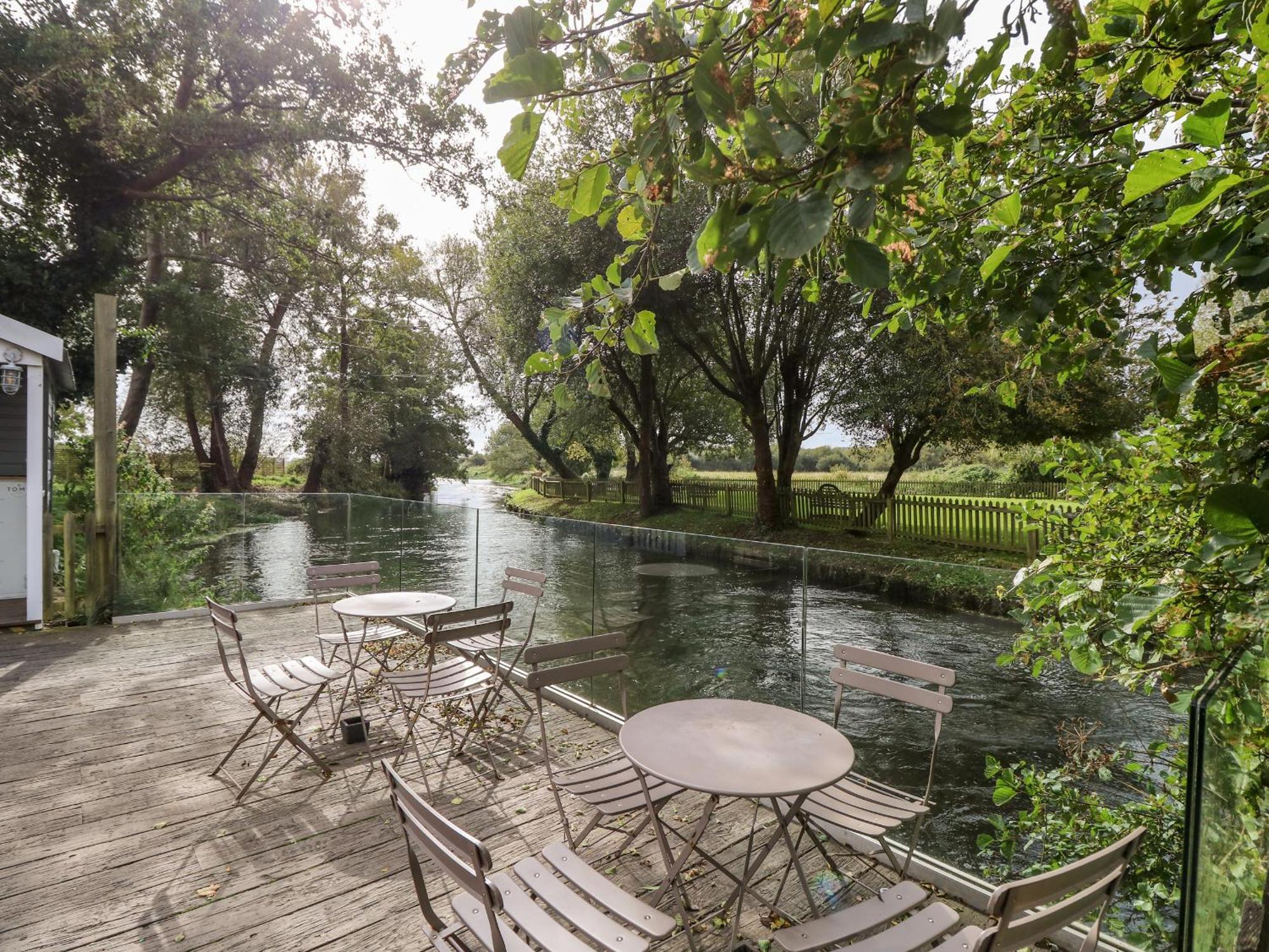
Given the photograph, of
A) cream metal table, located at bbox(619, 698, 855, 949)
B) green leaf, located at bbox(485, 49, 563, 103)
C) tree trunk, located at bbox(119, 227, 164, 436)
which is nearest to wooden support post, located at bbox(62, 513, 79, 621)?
cream metal table, located at bbox(619, 698, 855, 949)

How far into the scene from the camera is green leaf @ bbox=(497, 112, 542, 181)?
1.13 meters

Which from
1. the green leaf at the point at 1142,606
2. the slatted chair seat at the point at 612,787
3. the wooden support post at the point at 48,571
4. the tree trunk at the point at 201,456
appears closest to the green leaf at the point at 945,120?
the green leaf at the point at 1142,606

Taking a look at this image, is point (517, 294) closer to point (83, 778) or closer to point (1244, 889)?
point (83, 778)

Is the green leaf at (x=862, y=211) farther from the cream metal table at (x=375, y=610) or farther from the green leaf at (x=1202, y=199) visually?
the cream metal table at (x=375, y=610)

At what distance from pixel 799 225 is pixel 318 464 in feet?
74.9

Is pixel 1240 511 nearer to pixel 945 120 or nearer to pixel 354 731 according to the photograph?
pixel 945 120

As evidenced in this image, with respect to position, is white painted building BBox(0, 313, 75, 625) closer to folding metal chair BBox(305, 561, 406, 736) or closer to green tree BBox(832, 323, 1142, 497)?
folding metal chair BBox(305, 561, 406, 736)

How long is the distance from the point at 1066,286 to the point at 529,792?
143 inches

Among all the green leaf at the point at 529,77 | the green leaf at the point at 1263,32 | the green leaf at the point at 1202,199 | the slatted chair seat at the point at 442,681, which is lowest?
the slatted chair seat at the point at 442,681

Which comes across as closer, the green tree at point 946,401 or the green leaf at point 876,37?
the green leaf at point 876,37

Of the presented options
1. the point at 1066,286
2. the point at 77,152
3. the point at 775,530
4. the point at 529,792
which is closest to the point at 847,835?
the point at 529,792

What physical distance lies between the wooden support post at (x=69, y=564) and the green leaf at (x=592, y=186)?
8476mm

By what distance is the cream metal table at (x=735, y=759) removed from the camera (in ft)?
7.08

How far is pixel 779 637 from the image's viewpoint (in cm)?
432
